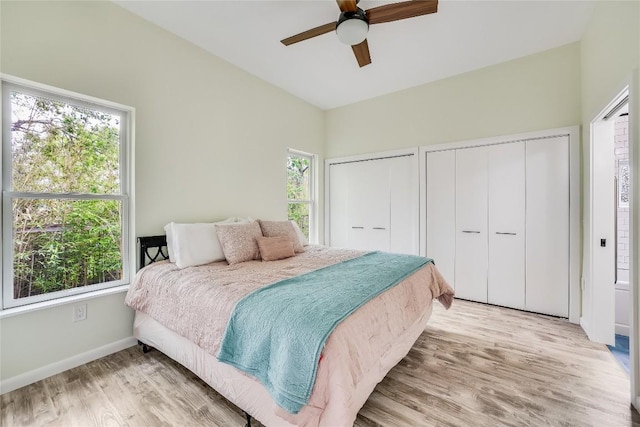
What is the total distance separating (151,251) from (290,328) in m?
1.89

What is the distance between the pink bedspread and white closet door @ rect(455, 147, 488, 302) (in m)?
1.15

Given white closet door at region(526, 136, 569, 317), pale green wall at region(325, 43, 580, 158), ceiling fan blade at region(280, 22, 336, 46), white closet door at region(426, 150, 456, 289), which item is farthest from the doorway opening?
ceiling fan blade at region(280, 22, 336, 46)

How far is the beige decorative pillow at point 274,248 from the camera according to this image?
8.39ft

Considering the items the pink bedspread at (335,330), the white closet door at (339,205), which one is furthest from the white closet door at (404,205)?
the pink bedspread at (335,330)

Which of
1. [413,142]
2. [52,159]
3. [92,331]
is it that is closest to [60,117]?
[52,159]

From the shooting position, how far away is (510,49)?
2.93 metres

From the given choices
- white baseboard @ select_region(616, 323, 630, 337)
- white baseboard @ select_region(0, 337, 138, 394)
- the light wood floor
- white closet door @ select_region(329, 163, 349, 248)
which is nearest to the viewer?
the light wood floor

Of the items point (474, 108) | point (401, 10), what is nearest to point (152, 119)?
point (401, 10)

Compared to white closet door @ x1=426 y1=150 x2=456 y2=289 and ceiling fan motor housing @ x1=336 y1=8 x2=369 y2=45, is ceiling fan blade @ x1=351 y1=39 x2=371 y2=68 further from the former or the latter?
white closet door @ x1=426 y1=150 x2=456 y2=289

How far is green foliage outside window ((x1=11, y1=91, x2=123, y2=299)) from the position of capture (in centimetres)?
187

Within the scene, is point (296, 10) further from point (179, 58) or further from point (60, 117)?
point (60, 117)

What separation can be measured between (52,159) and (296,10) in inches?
88.2

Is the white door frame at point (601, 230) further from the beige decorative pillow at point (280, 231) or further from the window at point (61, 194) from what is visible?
the window at point (61, 194)

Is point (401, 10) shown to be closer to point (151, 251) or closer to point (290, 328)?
point (290, 328)
